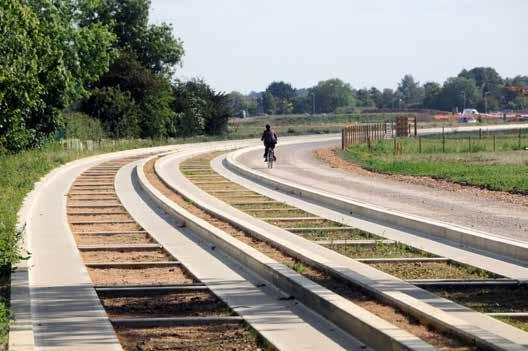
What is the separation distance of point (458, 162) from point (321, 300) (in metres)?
33.0

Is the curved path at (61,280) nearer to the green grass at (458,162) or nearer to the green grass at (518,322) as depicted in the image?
the green grass at (518,322)

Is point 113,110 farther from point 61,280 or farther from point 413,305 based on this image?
point 413,305

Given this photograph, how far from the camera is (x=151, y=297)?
511 inches

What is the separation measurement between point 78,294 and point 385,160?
35049 millimetres

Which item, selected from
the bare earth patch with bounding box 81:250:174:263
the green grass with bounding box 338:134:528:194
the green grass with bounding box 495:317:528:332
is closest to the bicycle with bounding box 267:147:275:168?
the green grass with bounding box 338:134:528:194

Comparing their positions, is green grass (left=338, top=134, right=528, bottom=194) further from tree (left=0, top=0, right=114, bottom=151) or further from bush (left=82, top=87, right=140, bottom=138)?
bush (left=82, top=87, right=140, bottom=138)

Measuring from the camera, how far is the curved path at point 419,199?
821 inches

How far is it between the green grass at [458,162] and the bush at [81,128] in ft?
50.9

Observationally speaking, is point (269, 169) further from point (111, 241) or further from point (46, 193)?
point (111, 241)

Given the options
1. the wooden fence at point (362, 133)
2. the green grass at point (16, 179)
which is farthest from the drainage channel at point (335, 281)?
the wooden fence at point (362, 133)

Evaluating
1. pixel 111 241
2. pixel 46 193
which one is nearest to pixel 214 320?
pixel 111 241

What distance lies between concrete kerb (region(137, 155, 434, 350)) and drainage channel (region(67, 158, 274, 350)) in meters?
0.91

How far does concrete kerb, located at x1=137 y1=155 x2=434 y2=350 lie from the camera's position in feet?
31.9

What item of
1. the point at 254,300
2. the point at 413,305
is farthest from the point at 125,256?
the point at 413,305
